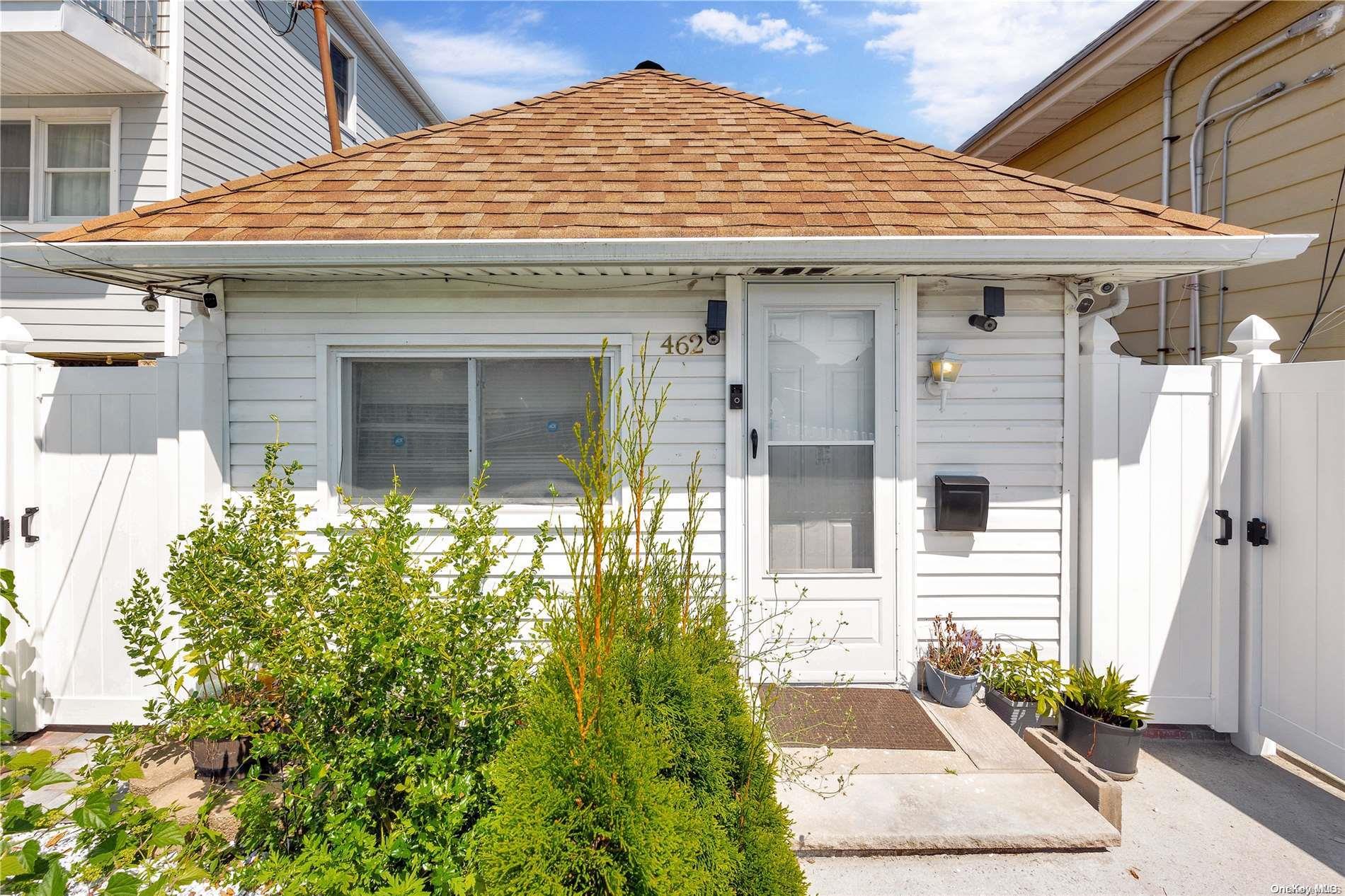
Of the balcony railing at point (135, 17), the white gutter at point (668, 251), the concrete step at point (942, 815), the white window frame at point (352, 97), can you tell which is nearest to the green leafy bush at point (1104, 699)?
the concrete step at point (942, 815)

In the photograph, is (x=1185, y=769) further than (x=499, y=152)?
No

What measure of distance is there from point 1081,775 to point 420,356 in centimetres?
392

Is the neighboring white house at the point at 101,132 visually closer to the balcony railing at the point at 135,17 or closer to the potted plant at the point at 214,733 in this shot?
the balcony railing at the point at 135,17

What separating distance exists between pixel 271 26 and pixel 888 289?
8229 mm

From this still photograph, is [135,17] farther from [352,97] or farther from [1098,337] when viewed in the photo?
[1098,337]

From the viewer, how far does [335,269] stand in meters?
3.59

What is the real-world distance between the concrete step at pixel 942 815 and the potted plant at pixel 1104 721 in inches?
20.9

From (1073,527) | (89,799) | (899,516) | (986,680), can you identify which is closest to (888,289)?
(899,516)

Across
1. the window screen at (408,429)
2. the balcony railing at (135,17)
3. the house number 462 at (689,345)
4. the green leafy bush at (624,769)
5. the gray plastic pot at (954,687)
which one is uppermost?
the balcony railing at (135,17)

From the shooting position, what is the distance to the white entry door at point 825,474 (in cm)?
392

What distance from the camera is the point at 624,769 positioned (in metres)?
1.89

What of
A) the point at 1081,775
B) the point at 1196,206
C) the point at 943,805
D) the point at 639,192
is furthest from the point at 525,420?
the point at 1196,206

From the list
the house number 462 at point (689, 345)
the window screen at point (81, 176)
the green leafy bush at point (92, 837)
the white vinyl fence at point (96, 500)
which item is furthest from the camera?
the window screen at point (81, 176)

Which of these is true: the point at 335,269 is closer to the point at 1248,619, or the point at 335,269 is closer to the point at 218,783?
the point at 218,783
